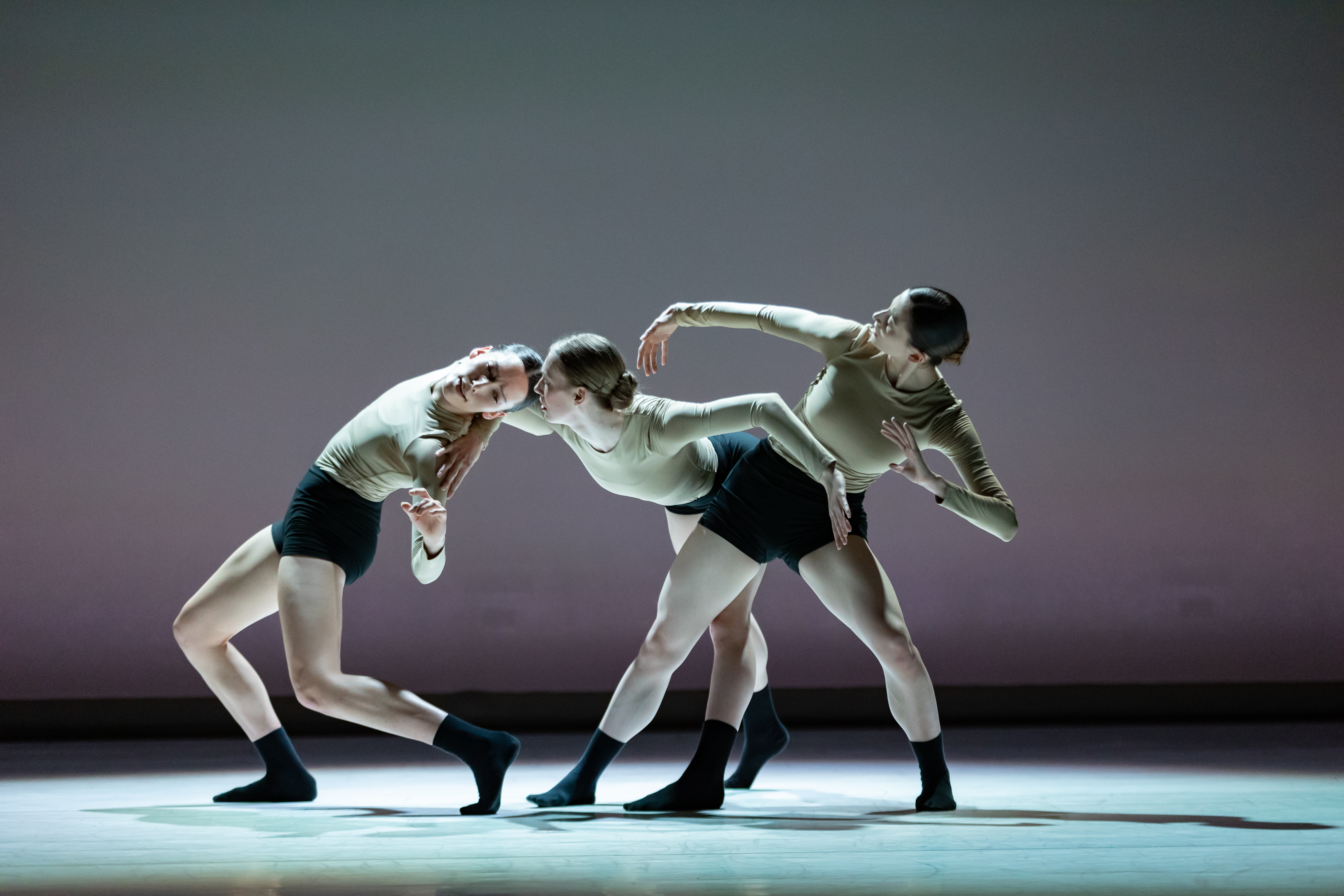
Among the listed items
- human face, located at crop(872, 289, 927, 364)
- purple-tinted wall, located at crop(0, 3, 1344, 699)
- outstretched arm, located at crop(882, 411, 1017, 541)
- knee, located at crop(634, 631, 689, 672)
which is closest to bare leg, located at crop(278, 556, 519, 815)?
knee, located at crop(634, 631, 689, 672)

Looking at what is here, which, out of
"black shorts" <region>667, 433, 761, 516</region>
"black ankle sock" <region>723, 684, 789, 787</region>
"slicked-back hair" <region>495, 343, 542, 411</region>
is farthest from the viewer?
"black ankle sock" <region>723, 684, 789, 787</region>

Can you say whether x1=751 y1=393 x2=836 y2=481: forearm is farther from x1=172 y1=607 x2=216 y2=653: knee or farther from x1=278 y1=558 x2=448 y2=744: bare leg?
x1=172 y1=607 x2=216 y2=653: knee

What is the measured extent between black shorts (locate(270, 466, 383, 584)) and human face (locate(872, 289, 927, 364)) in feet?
4.15

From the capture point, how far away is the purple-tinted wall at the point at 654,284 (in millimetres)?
4965

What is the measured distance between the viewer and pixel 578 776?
2.92m

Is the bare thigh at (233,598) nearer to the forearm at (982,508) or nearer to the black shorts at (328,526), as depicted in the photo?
the black shorts at (328,526)

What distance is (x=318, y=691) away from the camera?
2775mm

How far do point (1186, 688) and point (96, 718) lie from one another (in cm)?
442

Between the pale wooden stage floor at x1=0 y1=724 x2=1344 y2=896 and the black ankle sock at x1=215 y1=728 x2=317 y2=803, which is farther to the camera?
the black ankle sock at x1=215 y1=728 x2=317 y2=803

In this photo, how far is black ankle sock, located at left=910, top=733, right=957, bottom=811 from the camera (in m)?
2.85

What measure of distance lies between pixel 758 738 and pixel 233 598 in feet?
4.67

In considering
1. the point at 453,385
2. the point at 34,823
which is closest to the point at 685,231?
the point at 453,385

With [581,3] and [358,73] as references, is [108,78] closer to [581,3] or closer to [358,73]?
[358,73]

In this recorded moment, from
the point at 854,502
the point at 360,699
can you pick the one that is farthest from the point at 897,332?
the point at 360,699
